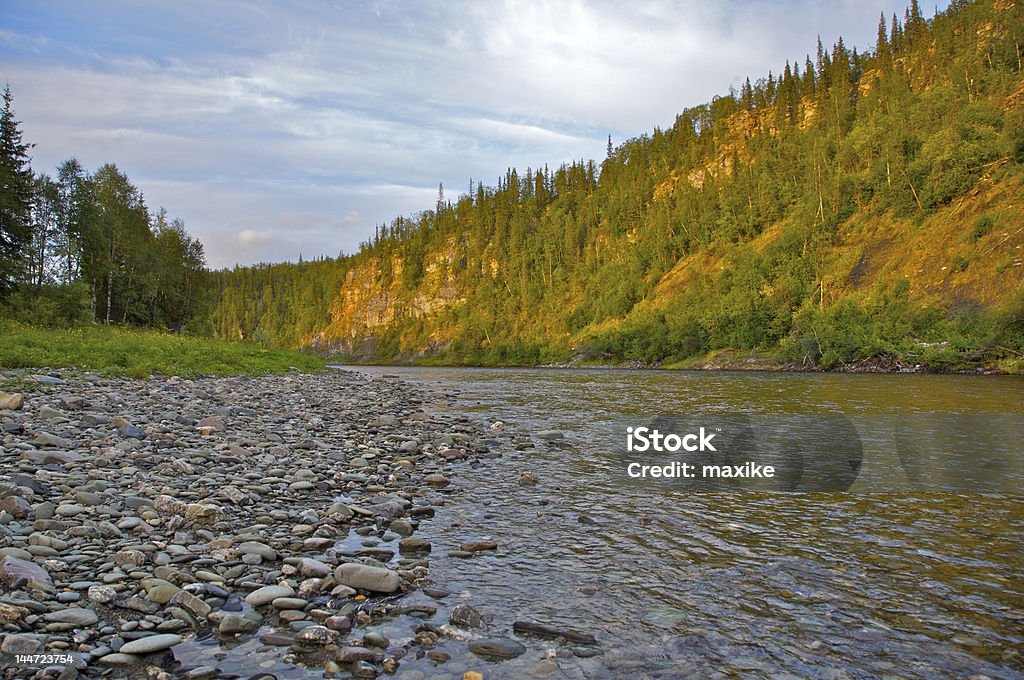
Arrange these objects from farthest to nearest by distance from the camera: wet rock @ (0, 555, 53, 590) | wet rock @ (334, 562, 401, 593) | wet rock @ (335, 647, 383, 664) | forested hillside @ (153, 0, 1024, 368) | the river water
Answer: forested hillside @ (153, 0, 1024, 368), wet rock @ (334, 562, 401, 593), wet rock @ (0, 555, 53, 590), the river water, wet rock @ (335, 647, 383, 664)

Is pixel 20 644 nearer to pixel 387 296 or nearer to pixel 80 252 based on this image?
pixel 80 252

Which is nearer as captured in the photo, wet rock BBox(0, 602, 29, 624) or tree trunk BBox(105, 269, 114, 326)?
wet rock BBox(0, 602, 29, 624)

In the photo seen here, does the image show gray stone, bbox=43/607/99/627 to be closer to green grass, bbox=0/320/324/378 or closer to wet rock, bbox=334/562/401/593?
wet rock, bbox=334/562/401/593

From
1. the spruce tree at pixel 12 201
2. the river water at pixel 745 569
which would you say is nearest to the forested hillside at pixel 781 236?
the spruce tree at pixel 12 201

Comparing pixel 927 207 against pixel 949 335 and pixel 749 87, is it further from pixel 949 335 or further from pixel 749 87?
pixel 749 87

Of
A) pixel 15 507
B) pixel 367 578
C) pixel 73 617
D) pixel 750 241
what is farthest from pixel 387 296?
pixel 73 617

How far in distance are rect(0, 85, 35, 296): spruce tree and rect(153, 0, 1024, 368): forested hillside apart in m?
34.1

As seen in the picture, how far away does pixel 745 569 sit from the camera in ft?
18.3

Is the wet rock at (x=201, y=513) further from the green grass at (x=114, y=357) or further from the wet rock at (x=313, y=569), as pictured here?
the green grass at (x=114, y=357)

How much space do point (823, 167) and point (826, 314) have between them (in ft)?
131

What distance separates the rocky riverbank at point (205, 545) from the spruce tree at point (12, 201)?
34042 mm

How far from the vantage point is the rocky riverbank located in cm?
381

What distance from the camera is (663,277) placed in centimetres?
9888

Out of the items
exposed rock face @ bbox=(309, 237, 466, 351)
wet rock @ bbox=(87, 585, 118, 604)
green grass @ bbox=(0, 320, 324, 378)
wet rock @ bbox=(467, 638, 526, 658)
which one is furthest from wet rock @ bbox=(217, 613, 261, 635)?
exposed rock face @ bbox=(309, 237, 466, 351)
